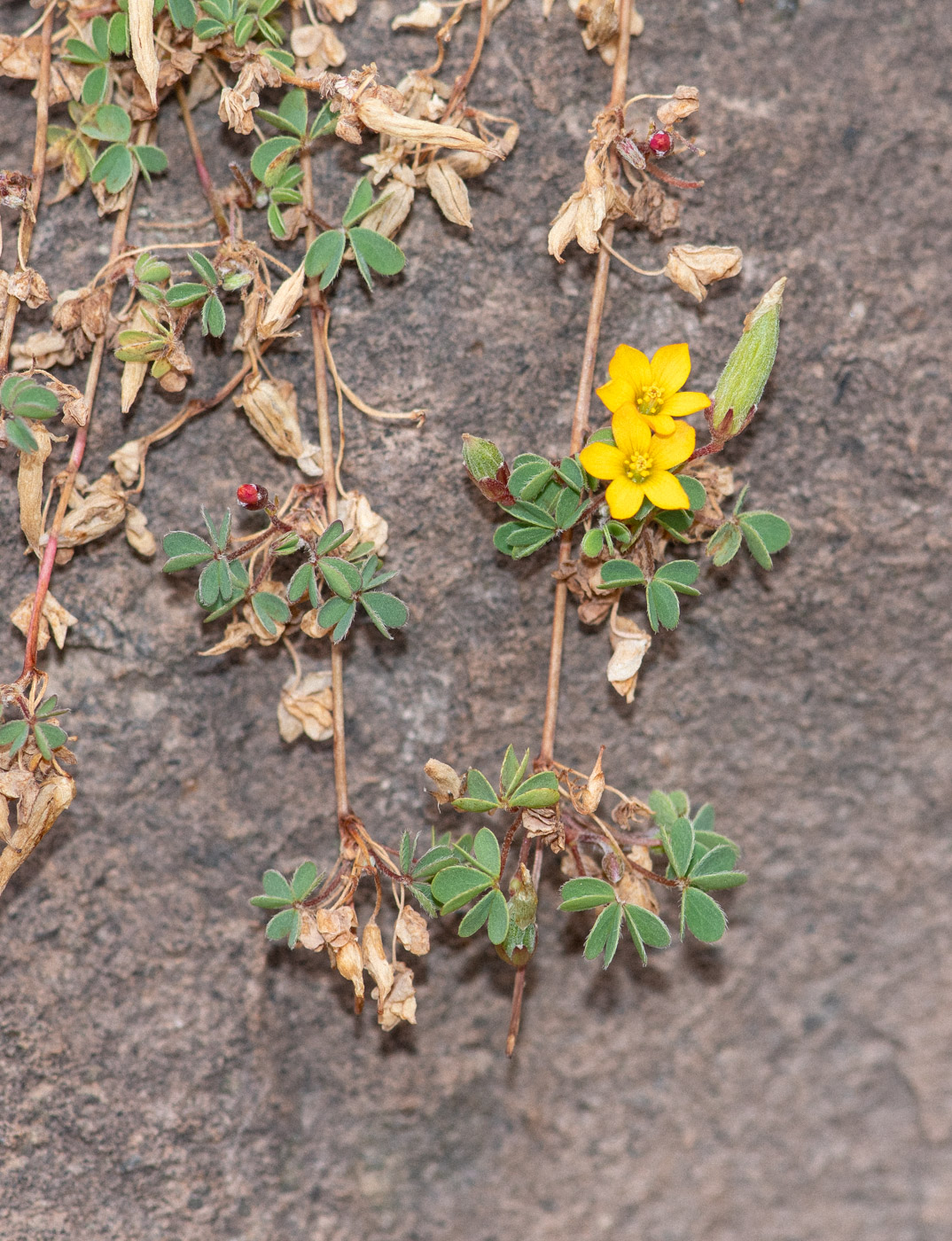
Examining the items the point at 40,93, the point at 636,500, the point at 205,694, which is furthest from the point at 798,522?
the point at 40,93

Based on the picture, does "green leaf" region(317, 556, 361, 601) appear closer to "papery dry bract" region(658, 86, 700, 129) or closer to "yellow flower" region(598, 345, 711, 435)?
"yellow flower" region(598, 345, 711, 435)

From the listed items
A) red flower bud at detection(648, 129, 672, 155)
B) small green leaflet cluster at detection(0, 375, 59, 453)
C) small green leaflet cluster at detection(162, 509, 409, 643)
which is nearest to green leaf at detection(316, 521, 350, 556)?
small green leaflet cluster at detection(162, 509, 409, 643)

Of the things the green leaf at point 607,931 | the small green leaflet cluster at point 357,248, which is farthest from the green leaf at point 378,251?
the green leaf at point 607,931

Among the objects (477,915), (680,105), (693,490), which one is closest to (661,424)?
(693,490)

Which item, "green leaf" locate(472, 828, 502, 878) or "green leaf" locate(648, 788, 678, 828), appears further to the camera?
"green leaf" locate(648, 788, 678, 828)

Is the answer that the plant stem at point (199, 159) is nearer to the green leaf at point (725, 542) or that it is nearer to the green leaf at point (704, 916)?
the green leaf at point (725, 542)

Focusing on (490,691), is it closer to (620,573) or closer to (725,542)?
(620,573)

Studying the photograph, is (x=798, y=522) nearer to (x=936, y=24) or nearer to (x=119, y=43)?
(x=936, y=24)
